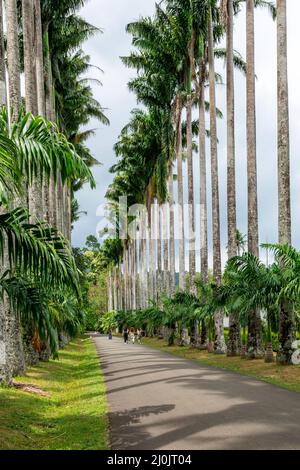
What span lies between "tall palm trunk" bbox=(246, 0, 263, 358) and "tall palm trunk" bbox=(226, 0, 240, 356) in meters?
1.66

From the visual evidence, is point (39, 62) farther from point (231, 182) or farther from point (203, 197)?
point (203, 197)

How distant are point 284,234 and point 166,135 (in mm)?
22271

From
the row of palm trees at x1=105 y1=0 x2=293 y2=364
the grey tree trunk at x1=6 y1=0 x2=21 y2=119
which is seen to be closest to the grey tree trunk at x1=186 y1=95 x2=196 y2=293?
the row of palm trees at x1=105 y1=0 x2=293 y2=364

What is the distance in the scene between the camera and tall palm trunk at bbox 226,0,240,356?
24.0 meters

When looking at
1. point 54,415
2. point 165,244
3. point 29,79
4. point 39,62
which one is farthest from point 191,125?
point 54,415

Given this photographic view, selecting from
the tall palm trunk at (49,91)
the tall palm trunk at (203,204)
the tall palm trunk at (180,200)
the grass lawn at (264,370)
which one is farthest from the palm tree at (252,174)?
the tall palm trunk at (180,200)

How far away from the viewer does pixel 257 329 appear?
21750mm

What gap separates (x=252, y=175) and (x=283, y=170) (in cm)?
352

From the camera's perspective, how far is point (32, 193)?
64.2 ft

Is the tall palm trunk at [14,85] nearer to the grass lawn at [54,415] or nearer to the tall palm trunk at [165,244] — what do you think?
the grass lawn at [54,415]

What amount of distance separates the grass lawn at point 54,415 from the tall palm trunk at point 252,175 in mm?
7012

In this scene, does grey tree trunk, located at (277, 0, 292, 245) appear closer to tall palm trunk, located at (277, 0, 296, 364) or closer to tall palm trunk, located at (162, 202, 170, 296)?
tall palm trunk, located at (277, 0, 296, 364)
